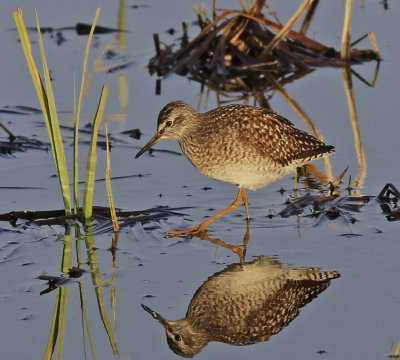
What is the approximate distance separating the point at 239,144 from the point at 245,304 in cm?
223

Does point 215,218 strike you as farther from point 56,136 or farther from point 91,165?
point 56,136

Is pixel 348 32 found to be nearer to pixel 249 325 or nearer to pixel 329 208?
pixel 329 208

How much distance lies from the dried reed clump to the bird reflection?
523 cm

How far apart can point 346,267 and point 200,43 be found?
606 centimetres

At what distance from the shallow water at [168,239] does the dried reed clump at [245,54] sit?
11.2 inches

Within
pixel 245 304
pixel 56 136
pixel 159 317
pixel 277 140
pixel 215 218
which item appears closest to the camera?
pixel 159 317

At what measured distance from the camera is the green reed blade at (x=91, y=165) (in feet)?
25.9

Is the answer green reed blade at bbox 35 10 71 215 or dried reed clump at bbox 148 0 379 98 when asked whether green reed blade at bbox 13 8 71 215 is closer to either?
green reed blade at bbox 35 10 71 215

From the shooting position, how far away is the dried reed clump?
496 inches

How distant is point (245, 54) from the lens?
12.8m

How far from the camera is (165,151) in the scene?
1055cm

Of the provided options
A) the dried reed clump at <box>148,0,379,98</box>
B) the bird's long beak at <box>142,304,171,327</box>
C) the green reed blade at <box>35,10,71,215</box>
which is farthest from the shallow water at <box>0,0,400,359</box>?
the green reed blade at <box>35,10,71,215</box>

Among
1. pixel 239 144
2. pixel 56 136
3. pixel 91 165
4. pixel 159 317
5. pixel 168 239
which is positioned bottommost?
pixel 159 317

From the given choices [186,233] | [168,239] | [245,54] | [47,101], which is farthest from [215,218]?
[245,54]
